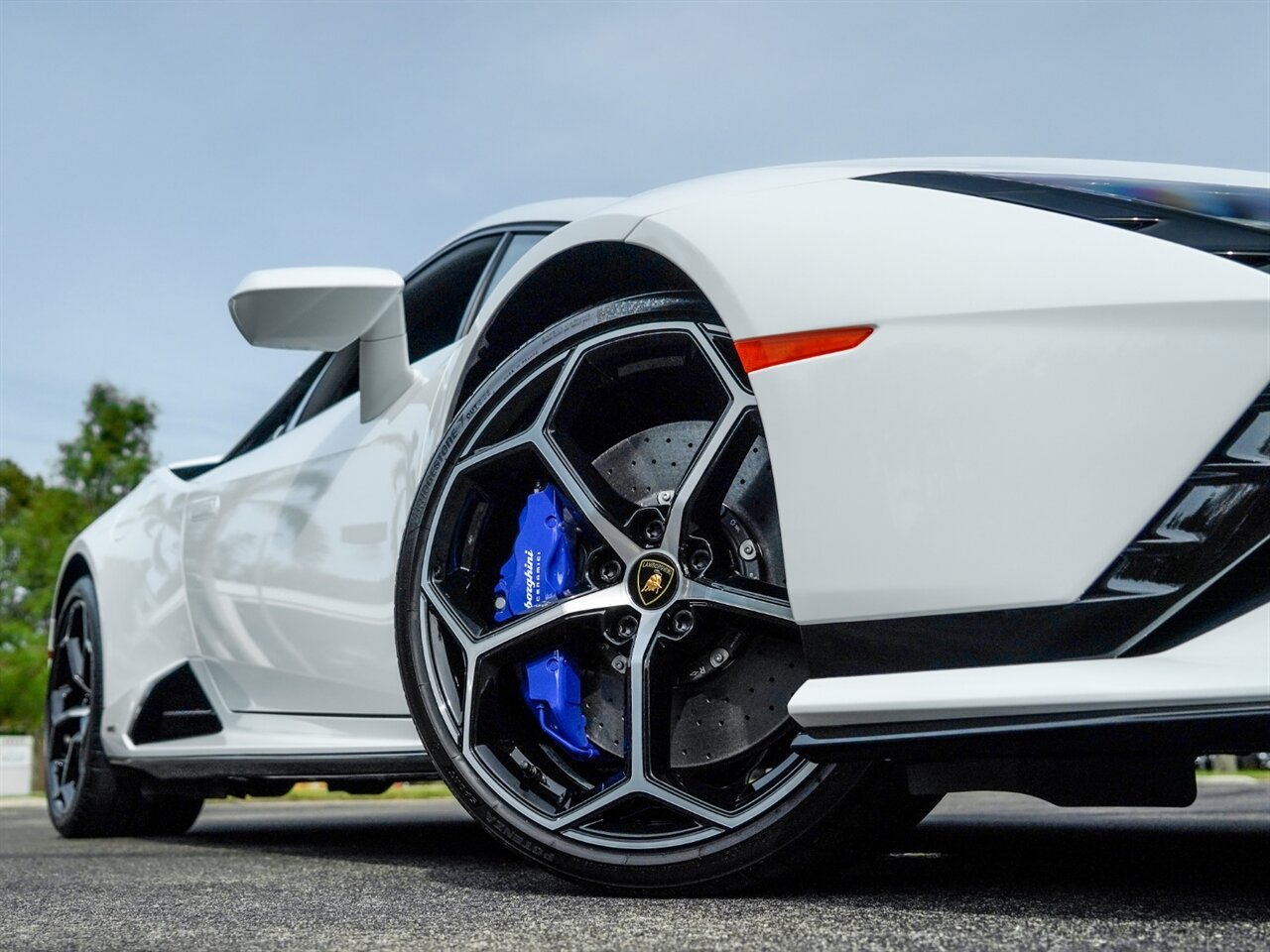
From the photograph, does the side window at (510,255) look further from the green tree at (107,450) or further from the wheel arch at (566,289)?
the green tree at (107,450)

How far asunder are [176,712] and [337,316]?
1.40 meters

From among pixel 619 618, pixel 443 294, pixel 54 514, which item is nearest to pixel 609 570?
pixel 619 618

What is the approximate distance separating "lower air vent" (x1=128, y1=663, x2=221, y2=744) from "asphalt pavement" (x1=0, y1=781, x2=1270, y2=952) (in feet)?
1.66

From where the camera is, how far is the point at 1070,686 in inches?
58.9

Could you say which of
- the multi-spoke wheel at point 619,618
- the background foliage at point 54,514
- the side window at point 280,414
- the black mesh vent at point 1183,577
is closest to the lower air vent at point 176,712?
the side window at point 280,414

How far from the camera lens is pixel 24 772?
20.6 m

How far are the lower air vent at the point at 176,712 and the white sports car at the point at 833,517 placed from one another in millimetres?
961

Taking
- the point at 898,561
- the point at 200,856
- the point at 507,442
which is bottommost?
the point at 200,856

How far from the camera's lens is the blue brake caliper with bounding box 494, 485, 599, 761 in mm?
2102

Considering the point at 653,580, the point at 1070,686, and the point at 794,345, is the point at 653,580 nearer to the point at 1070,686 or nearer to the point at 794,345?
the point at 794,345

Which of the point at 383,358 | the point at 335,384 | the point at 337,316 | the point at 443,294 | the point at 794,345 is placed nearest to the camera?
the point at 794,345

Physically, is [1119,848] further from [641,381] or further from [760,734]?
[641,381]

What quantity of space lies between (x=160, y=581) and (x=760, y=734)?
2412mm

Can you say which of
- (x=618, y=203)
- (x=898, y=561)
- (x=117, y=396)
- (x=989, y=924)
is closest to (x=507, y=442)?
Result: (x=618, y=203)
